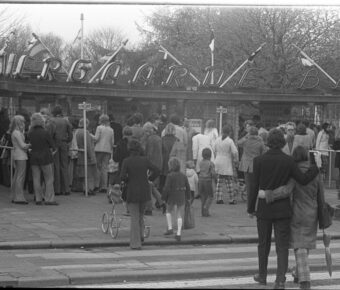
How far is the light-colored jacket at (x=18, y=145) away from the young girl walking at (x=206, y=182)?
3.71m

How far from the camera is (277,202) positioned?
28.5 feet

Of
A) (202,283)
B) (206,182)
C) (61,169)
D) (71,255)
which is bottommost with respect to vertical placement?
(202,283)

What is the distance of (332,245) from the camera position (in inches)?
509

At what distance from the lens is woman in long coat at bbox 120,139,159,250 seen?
11297 millimetres

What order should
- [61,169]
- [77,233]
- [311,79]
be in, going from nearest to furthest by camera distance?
[77,233]
[61,169]
[311,79]

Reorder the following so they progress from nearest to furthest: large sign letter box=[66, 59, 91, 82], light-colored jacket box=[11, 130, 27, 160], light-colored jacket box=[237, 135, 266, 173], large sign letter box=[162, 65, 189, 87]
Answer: light-colored jacket box=[11, 130, 27, 160], light-colored jacket box=[237, 135, 266, 173], large sign letter box=[66, 59, 91, 82], large sign letter box=[162, 65, 189, 87]

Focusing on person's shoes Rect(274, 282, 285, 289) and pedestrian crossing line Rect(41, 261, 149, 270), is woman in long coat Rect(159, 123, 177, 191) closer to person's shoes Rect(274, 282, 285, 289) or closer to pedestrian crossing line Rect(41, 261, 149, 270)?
pedestrian crossing line Rect(41, 261, 149, 270)

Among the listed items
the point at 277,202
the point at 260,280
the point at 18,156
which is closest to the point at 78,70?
the point at 18,156

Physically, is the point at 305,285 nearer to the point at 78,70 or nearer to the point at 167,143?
the point at 167,143

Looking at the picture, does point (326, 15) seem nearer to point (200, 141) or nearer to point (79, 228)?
point (200, 141)

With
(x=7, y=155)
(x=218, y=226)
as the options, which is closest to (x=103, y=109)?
(x=7, y=155)

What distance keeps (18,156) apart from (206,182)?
3970 millimetres

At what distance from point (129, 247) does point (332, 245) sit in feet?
12.0

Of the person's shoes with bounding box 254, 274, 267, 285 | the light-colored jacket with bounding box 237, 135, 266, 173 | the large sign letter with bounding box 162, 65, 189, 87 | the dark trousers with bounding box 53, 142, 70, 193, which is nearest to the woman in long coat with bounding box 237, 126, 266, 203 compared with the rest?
the light-colored jacket with bounding box 237, 135, 266, 173
